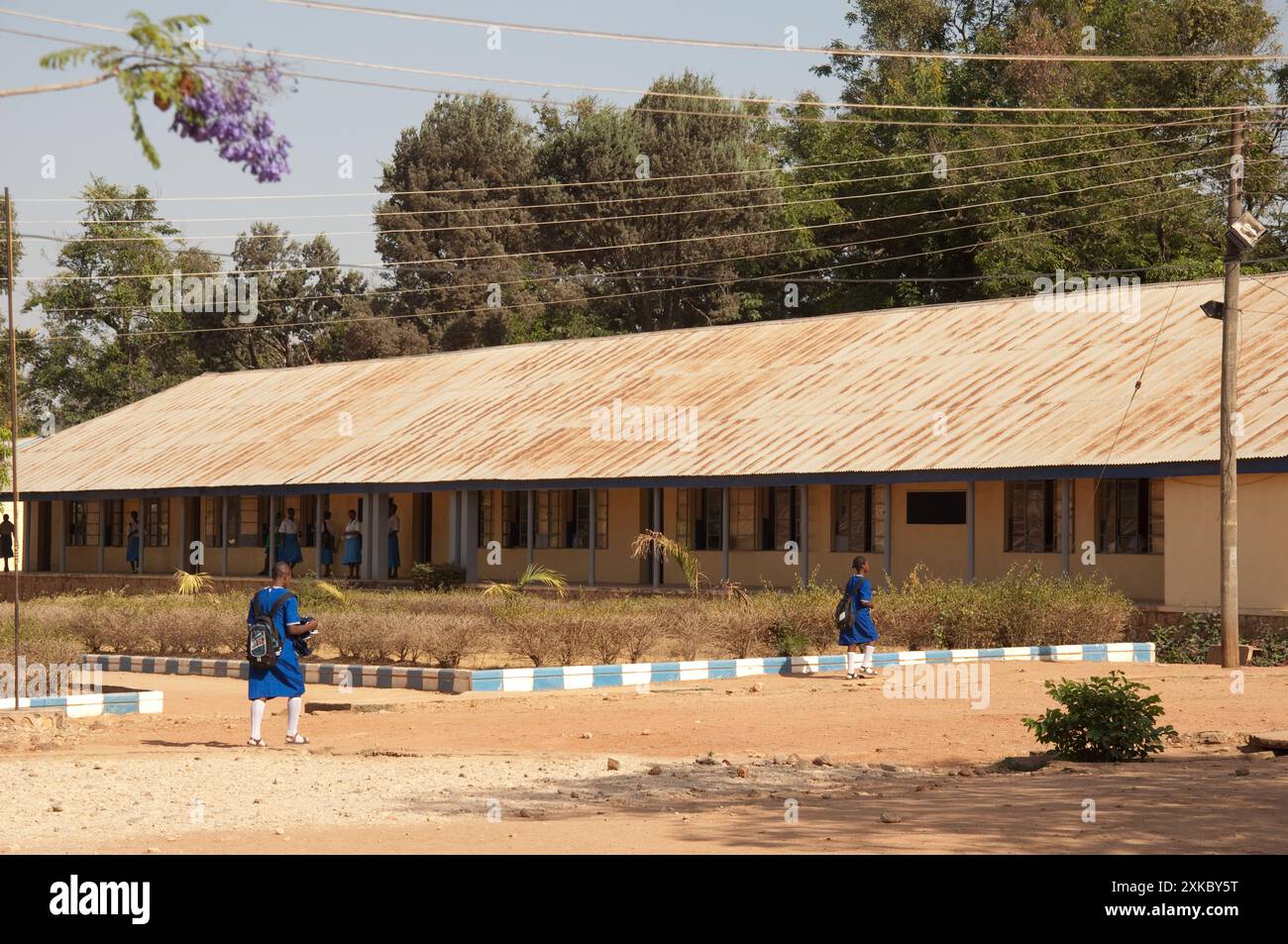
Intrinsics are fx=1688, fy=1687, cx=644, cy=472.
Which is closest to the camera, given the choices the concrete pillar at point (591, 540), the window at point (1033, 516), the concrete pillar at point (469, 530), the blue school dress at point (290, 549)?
the window at point (1033, 516)

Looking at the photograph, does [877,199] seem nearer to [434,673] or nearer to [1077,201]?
[1077,201]

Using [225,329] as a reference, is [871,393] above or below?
below

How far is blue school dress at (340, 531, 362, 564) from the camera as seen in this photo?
3559 cm

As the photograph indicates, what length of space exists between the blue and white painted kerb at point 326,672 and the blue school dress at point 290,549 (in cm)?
1302

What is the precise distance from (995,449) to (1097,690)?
1278 centimetres

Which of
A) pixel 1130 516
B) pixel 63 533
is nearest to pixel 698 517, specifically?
pixel 1130 516

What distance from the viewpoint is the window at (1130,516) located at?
26.0 meters

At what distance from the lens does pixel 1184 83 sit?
48875mm

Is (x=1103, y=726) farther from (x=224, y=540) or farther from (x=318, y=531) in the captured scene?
(x=224, y=540)

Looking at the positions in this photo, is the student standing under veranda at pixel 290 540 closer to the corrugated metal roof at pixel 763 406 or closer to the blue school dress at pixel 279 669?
the corrugated metal roof at pixel 763 406

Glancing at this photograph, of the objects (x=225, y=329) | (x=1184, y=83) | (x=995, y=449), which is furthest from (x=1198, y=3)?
(x=225, y=329)

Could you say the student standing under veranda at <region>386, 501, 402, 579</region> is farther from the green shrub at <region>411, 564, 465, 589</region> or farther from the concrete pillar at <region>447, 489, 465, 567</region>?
the green shrub at <region>411, 564, 465, 589</region>

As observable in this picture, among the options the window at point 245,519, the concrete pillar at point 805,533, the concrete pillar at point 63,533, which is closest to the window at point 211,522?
the window at point 245,519

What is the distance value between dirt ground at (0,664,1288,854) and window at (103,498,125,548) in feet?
82.0
